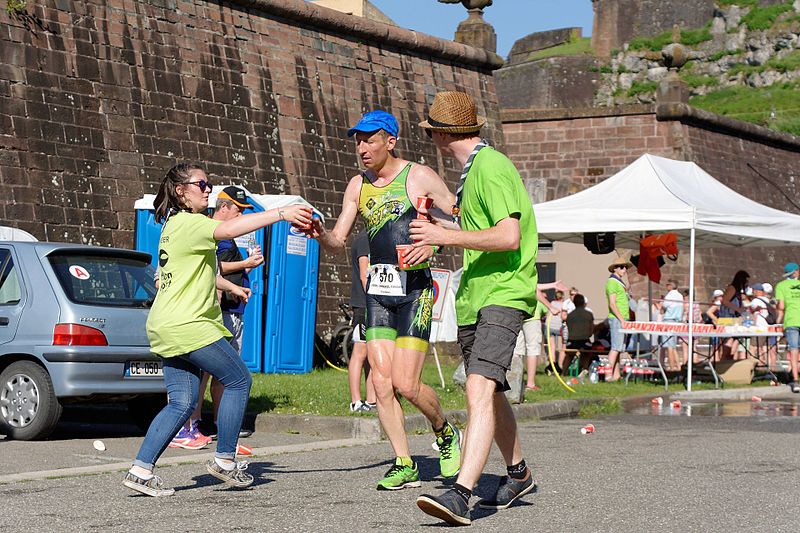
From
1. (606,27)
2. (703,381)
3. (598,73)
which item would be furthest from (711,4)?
(703,381)

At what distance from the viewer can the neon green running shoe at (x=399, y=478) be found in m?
7.59

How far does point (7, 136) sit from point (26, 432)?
752 cm

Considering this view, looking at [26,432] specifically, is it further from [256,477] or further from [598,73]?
[598,73]

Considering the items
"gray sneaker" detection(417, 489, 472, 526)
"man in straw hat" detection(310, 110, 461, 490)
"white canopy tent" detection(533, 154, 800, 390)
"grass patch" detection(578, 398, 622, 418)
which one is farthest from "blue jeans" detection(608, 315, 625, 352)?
"gray sneaker" detection(417, 489, 472, 526)

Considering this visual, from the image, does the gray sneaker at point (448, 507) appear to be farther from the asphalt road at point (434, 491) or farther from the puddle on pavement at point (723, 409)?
the puddle on pavement at point (723, 409)

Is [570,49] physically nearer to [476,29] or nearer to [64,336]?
[476,29]

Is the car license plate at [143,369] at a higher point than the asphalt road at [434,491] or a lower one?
higher

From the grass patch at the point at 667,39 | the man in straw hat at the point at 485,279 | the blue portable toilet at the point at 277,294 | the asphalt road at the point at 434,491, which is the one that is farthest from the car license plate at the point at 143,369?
the grass patch at the point at 667,39

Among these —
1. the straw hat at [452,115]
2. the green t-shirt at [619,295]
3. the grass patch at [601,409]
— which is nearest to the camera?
the straw hat at [452,115]

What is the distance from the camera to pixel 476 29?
27.1 meters

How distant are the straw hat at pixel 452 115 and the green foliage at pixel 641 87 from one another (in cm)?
6763

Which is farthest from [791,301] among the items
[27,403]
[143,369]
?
[27,403]

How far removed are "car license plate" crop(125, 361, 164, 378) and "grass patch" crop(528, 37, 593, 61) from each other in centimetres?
6690

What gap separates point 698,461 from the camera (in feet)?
30.7
